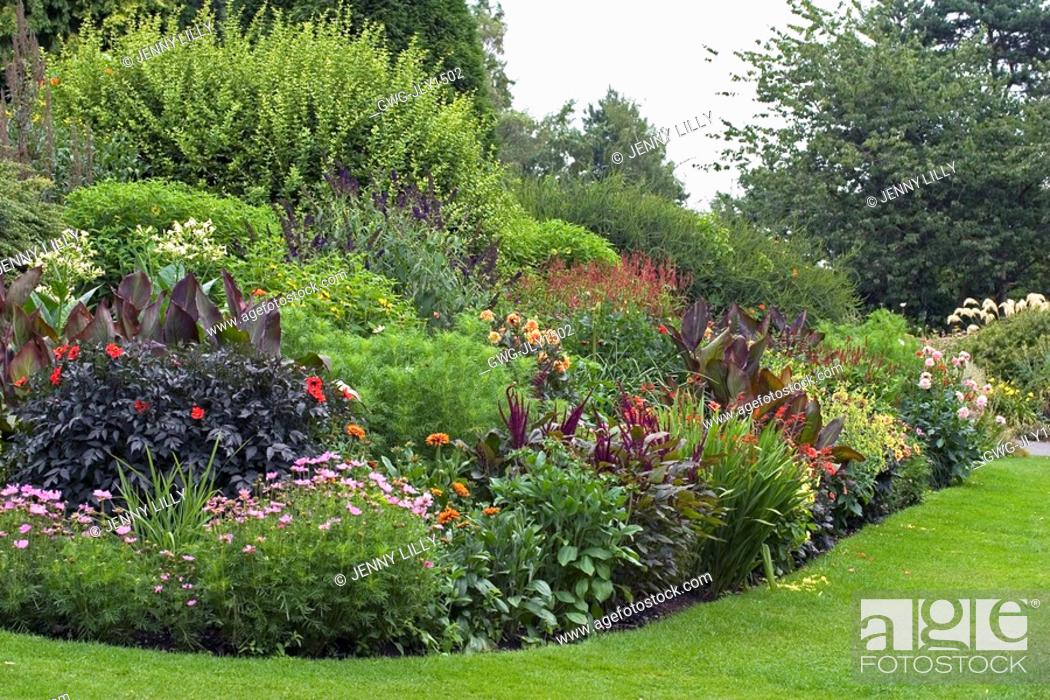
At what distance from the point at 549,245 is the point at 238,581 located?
35.4 feet

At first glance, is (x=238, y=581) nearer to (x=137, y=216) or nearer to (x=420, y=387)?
(x=420, y=387)

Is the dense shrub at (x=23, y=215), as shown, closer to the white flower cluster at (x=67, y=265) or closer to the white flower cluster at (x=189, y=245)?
the white flower cluster at (x=67, y=265)

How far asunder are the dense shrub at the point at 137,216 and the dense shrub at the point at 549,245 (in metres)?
4.19

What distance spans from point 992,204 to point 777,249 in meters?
13.4

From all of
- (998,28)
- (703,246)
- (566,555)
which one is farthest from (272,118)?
(998,28)

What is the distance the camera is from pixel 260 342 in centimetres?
683

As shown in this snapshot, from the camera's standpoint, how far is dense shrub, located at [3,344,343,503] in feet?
19.7

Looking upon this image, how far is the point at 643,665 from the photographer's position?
5633 mm

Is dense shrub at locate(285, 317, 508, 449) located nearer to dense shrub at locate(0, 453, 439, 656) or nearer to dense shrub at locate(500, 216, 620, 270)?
dense shrub at locate(0, 453, 439, 656)

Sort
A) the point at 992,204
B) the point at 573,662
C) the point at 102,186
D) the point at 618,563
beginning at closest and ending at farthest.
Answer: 1. the point at 573,662
2. the point at 618,563
3. the point at 102,186
4. the point at 992,204

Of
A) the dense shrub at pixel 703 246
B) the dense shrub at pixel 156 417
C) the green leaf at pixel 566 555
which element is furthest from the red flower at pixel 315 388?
the dense shrub at pixel 703 246

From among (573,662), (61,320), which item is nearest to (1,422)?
(61,320)

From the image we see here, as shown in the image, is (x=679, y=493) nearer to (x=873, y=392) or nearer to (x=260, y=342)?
(x=260, y=342)

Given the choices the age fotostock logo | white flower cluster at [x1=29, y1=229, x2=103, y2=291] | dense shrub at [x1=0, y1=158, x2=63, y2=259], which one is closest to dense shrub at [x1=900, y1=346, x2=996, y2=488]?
the age fotostock logo
